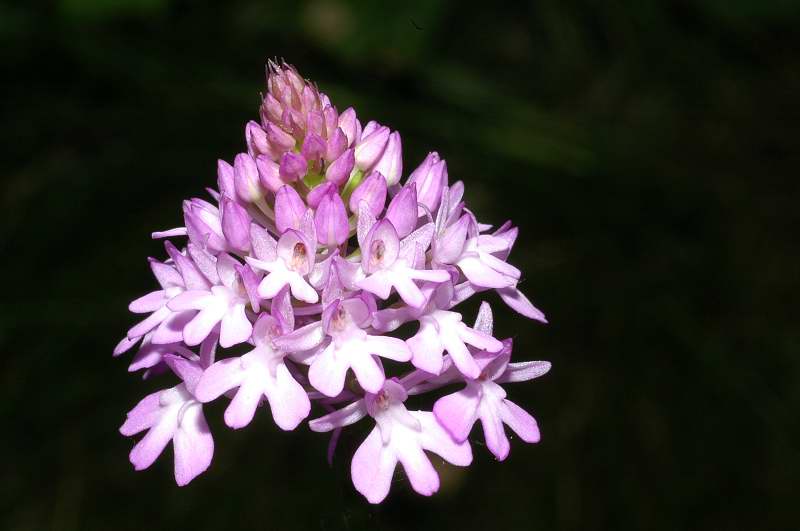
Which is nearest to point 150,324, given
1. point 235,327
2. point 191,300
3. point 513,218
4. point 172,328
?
point 172,328

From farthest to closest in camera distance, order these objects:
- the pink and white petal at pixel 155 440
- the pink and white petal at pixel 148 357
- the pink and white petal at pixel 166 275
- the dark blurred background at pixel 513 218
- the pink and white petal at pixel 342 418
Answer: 1. the dark blurred background at pixel 513 218
2. the pink and white petal at pixel 166 275
3. the pink and white petal at pixel 148 357
4. the pink and white petal at pixel 155 440
5. the pink and white petal at pixel 342 418

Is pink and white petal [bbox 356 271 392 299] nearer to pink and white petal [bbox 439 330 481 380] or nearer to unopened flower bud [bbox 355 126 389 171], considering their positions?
pink and white petal [bbox 439 330 481 380]

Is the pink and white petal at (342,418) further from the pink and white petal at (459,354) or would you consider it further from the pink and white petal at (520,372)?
the pink and white petal at (520,372)

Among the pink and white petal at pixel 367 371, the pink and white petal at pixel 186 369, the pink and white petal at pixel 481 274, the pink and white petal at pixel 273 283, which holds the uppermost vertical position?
the pink and white petal at pixel 481 274

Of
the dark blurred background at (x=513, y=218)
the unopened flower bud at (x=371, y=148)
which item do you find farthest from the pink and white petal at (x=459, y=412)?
the dark blurred background at (x=513, y=218)

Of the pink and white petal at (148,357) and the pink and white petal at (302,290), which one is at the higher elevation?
the pink and white petal at (302,290)

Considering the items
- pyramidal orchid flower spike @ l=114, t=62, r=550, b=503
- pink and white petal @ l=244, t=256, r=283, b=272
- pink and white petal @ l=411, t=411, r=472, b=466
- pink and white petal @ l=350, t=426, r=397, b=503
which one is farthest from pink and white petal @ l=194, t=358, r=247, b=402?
pink and white petal @ l=411, t=411, r=472, b=466
